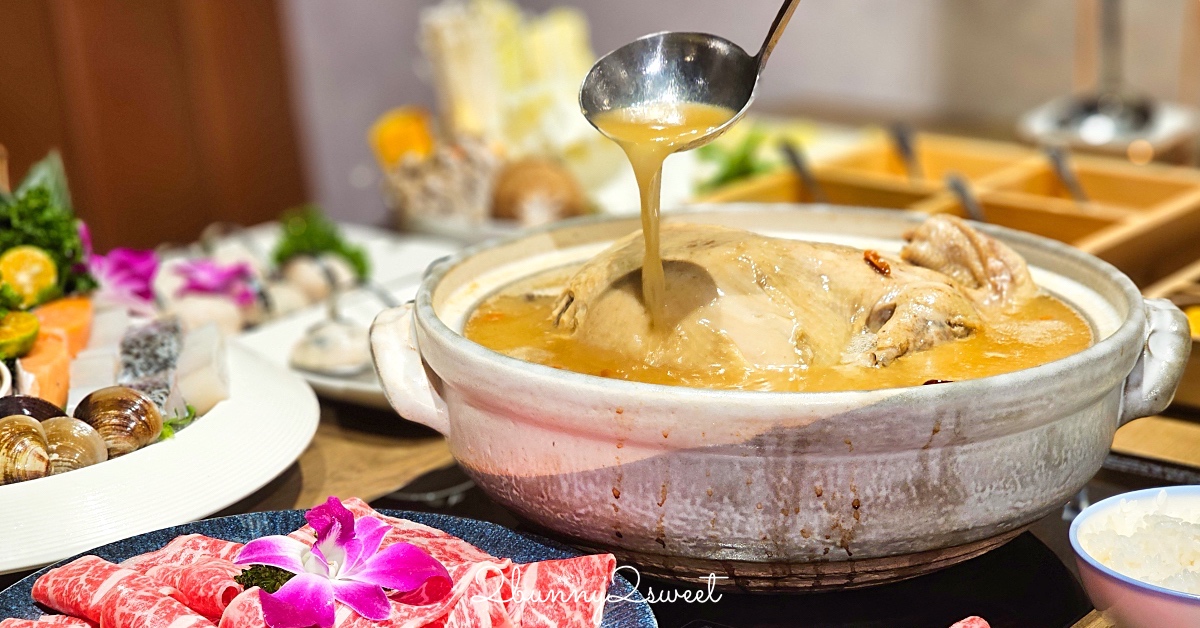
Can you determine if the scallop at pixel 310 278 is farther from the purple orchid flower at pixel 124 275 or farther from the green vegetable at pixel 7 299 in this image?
the green vegetable at pixel 7 299

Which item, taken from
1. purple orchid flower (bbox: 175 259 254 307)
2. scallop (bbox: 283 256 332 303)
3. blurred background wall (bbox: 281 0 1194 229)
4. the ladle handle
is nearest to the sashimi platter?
purple orchid flower (bbox: 175 259 254 307)

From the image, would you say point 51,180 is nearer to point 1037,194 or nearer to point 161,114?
point 1037,194

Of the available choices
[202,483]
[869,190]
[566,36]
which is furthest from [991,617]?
[566,36]

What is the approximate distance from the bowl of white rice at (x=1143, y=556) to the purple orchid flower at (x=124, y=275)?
183cm

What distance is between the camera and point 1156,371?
1.43 m

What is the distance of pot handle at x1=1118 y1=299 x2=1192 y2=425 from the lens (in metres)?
1.42

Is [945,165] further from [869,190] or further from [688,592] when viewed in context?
[688,592]

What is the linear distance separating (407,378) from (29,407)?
61 cm

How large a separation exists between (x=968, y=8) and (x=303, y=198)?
12.6 feet

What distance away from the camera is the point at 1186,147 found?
15.0 feet

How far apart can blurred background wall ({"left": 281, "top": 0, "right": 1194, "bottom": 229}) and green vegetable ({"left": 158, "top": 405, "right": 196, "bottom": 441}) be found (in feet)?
13.9

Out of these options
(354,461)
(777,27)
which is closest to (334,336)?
(354,461)

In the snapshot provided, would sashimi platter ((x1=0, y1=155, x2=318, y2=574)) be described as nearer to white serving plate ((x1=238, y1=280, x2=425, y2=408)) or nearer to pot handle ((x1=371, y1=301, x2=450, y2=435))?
white serving plate ((x1=238, y1=280, x2=425, y2=408))

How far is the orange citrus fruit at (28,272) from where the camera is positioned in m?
2.11
